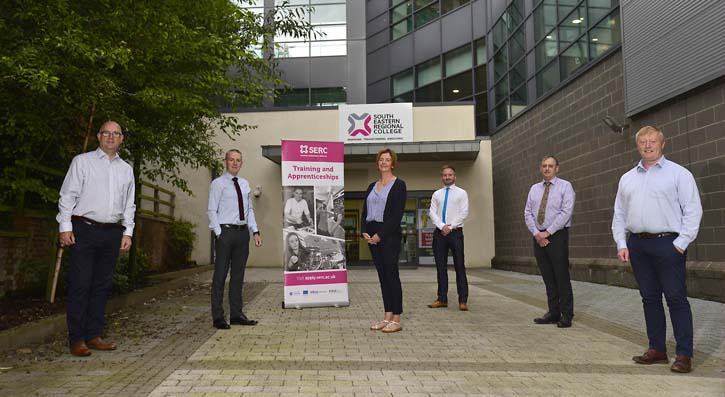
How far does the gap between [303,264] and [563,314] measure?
328 centimetres

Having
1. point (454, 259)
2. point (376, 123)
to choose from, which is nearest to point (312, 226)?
point (454, 259)

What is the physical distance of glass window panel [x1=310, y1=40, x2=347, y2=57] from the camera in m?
20.1

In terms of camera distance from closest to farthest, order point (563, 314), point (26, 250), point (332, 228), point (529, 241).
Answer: point (563, 314)
point (26, 250)
point (332, 228)
point (529, 241)

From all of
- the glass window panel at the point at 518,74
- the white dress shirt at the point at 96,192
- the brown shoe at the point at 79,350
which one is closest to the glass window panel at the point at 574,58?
the glass window panel at the point at 518,74

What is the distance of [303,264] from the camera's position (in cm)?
717

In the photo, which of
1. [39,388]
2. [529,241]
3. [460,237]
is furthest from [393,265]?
[529,241]

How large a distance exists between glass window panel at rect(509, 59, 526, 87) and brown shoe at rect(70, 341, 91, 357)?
12.7 meters

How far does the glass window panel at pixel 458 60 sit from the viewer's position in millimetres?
17750

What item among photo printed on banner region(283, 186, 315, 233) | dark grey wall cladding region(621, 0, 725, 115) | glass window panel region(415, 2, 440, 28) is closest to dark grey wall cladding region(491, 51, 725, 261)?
dark grey wall cladding region(621, 0, 725, 115)

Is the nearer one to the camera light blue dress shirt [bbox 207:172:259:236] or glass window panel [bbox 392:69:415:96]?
light blue dress shirt [bbox 207:172:259:236]

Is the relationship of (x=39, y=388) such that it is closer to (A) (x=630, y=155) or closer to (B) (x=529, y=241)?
(A) (x=630, y=155)

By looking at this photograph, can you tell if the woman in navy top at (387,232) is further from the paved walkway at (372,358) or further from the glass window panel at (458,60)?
the glass window panel at (458,60)

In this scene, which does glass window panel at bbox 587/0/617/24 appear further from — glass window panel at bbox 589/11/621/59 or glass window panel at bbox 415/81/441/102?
glass window panel at bbox 415/81/441/102

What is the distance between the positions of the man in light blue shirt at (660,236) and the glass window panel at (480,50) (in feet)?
45.6
